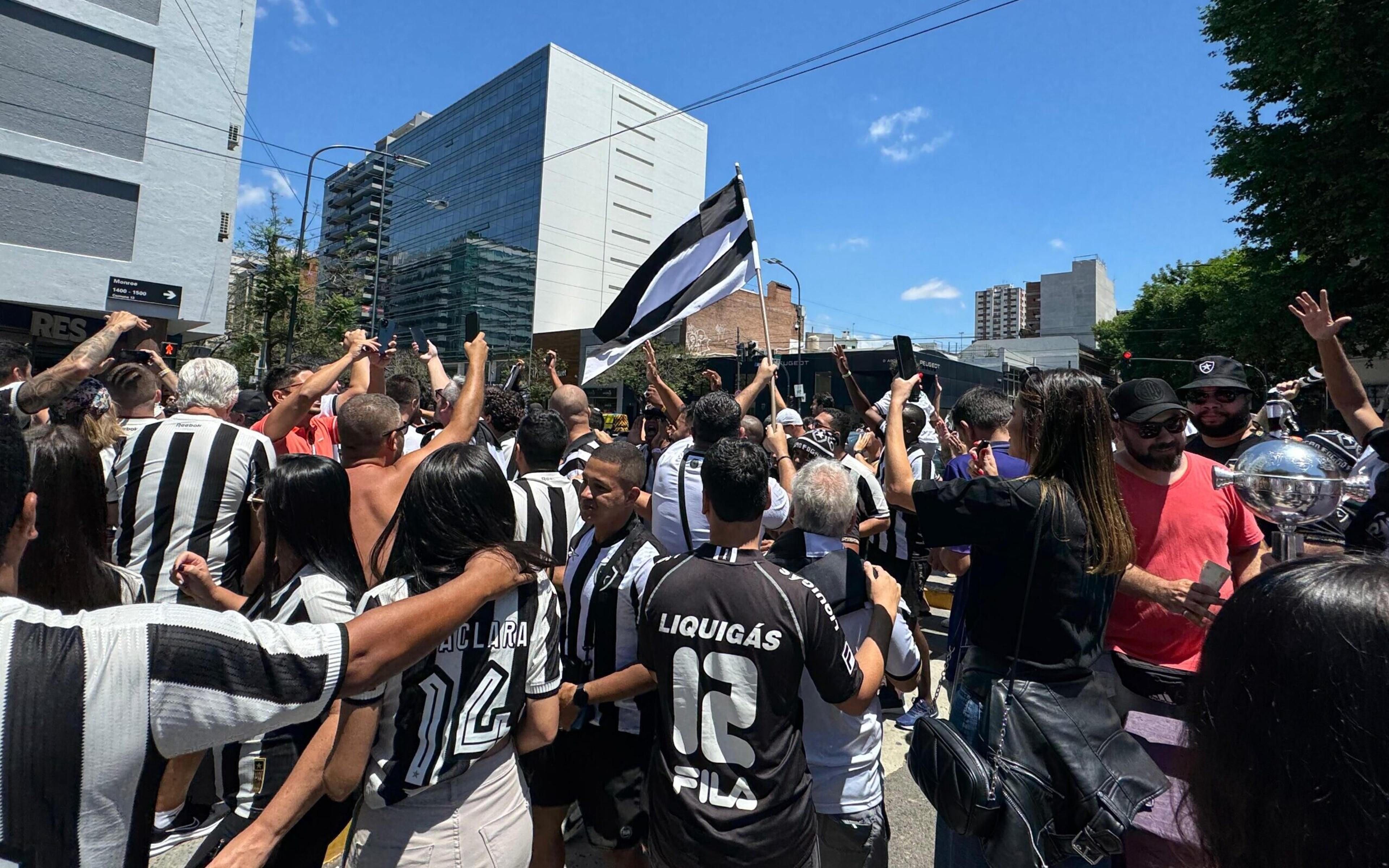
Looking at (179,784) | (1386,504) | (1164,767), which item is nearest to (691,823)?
(1164,767)

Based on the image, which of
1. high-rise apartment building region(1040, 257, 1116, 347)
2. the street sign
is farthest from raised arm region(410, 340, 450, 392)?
high-rise apartment building region(1040, 257, 1116, 347)

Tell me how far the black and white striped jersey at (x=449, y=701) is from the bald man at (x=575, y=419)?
8.72 ft

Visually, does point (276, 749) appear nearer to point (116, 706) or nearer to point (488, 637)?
point (488, 637)

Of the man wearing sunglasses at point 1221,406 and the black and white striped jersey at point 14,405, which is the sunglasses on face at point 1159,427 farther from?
the black and white striped jersey at point 14,405

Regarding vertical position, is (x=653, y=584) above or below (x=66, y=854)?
above

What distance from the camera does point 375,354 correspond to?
15.4 ft

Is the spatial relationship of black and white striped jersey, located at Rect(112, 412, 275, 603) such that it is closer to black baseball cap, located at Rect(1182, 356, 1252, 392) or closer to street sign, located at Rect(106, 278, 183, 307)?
black baseball cap, located at Rect(1182, 356, 1252, 392)

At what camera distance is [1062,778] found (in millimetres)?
2037

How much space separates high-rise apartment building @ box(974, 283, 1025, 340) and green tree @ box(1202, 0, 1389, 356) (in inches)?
5517

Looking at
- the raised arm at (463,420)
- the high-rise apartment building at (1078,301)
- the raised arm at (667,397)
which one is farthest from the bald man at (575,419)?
the high-rise apartment building at (1078,301)

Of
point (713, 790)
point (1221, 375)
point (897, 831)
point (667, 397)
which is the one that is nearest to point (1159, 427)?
point (1221, 375)

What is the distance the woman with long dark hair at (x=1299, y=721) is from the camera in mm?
762

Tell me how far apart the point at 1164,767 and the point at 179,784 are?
10.7 feet

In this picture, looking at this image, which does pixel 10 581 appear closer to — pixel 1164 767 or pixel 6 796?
pixel 6 796
